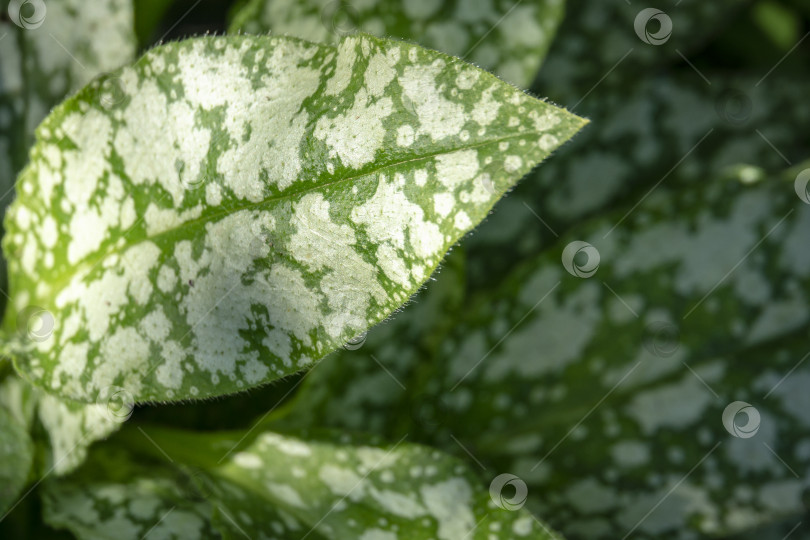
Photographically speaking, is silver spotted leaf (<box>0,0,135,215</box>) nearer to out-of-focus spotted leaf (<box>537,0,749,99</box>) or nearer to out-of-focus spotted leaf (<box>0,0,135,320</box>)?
out-of-focus spotted leaf (<box>0,0,135,320</box>)

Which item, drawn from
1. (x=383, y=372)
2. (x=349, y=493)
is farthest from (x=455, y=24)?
(x=349, y=493)

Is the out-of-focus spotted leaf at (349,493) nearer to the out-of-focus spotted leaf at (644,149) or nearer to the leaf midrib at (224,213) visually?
the leaf midrib at (224,213)

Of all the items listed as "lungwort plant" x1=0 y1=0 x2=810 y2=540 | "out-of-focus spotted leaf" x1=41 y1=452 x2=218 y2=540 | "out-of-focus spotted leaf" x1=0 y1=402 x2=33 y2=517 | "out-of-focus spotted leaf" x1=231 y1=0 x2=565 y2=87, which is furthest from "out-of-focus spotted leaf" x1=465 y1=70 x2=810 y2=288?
"out-of-focus spotted leaf" x1=0 y1=402 x2=33 y2=517

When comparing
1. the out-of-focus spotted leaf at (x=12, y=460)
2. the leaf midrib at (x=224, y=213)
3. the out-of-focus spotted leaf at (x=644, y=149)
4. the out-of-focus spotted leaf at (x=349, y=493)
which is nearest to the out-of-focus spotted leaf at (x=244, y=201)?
the leaf midrib at (x=224, y=213)

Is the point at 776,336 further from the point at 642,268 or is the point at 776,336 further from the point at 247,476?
the point at 247,476

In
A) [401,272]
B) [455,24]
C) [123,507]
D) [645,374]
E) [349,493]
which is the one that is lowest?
[123,507]

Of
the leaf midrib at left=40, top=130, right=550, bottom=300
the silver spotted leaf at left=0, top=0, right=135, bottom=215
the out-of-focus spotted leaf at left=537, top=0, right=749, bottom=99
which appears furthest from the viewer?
the out-of-focus spotted leaf at left=537, top=0, right=749, bottom=99

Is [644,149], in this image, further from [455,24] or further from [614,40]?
[455,24]

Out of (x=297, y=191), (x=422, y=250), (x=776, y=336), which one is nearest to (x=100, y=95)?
(x=297, y=191)
